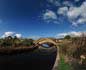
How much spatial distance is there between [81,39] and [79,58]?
3.59 feet

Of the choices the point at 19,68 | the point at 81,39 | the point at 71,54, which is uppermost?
the point at 81,39

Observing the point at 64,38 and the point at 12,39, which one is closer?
the point at 64,38

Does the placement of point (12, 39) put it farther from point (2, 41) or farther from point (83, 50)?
point (83, 50)

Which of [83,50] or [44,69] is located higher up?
[83,50]

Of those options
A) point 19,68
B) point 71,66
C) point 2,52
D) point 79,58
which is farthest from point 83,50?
point 2,52

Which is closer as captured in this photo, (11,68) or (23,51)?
(11,68)

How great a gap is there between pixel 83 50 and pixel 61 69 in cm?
199

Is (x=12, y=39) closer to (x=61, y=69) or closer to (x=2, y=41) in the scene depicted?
(x=2, y=41)

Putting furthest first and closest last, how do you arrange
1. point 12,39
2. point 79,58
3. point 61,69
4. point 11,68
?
1. point 12,39
2. point 11,68
3. point 79,58
4. point 61,69

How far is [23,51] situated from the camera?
93.4ft

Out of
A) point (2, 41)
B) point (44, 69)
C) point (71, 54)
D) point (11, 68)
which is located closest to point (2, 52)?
point (2, 41)

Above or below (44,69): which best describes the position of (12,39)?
above

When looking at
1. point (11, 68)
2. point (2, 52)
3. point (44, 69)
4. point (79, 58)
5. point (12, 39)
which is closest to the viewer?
point (79, 58)

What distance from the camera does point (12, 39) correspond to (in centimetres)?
2838
